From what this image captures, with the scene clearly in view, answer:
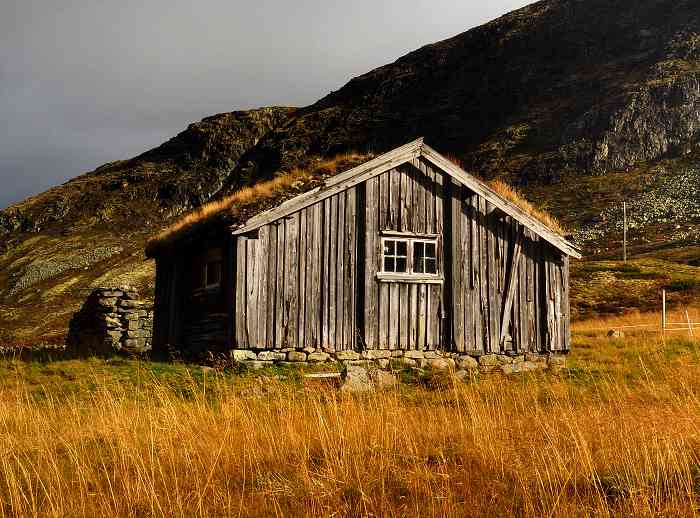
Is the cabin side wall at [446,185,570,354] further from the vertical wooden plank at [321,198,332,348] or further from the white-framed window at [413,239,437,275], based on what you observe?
the vertical wooden plank at [321,198,332,348]

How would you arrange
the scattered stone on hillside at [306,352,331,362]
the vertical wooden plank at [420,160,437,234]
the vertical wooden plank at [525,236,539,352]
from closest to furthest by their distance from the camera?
1. the scattered stone on hillside at [306,352,331,362]
2. the vertical wooden plank at [420,160,437,234]
3. the vertical wooden plank at [525,236,539,352]

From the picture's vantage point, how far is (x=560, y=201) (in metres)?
69.6

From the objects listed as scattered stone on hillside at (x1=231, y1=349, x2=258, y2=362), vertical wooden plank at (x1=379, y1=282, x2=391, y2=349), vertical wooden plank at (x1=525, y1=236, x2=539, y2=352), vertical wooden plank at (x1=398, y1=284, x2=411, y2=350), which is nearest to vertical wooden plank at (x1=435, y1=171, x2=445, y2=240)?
vertical wooden plank at (x1=398, y1=284, x2=411, y2=350)

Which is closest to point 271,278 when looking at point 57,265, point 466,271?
point 466,271

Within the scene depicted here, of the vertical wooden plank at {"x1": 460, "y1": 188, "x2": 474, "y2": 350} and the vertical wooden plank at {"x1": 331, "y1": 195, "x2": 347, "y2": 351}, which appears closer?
the vertical wooden plank at {"x1": 331, "y1": 195, "x2": 347, "y2": 351}

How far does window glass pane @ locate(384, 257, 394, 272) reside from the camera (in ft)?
49.8

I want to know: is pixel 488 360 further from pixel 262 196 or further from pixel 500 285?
pixel 262 196

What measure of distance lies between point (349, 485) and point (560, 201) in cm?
6859

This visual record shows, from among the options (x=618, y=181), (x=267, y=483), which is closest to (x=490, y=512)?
(x=267, y=483)

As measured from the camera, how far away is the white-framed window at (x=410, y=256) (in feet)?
49.5

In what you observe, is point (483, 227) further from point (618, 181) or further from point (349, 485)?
point (618, 181)

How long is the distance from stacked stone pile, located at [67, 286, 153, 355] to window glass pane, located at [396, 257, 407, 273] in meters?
9.61

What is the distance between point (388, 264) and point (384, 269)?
0.66 ft

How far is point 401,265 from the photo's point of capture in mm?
15242
